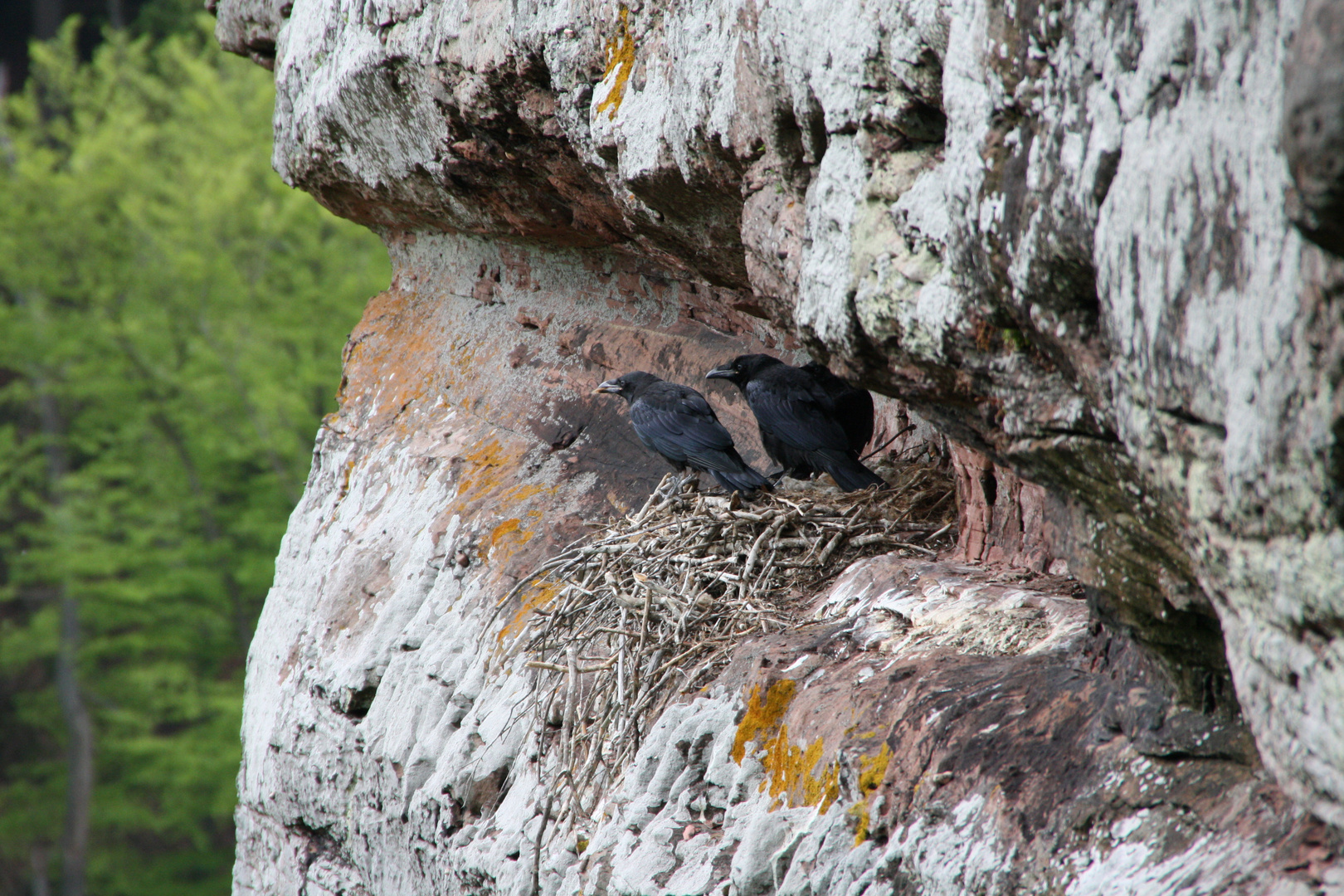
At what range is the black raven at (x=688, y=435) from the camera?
367cm

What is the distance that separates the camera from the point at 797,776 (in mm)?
2141

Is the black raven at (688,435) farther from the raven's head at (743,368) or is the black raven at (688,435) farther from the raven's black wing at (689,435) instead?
the raven's head at (743,368)

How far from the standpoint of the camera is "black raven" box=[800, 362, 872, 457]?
12.6 feet

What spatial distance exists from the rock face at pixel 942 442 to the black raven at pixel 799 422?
299 millimetres

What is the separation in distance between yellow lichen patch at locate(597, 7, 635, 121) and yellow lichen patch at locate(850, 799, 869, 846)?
185 cm

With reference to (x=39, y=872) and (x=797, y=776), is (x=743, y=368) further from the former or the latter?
(x=39, y=872)

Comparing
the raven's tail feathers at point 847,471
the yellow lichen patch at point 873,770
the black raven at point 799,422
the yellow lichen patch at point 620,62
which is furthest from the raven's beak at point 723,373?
the yellow lichen patch at point 873,770

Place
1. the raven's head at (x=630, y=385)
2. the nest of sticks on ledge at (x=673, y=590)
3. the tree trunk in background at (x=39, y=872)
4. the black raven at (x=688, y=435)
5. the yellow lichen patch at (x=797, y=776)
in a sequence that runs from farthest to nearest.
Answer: the tree trunk in background at (x=39, y=872) < the raven's head at (x=630, y=385) < the black raven at (x=688, y=435) < the nest of sticks on ledge at (x=673, y=590) < the yellow lichen patch at (x=797, y=776)

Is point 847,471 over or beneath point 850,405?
beneath

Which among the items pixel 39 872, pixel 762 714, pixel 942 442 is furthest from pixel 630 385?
pixel 39 872

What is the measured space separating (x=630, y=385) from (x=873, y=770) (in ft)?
7.91

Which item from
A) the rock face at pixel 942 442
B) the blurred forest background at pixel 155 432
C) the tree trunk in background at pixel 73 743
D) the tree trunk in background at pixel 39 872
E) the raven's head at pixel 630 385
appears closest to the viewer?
the rock face at pixel 942 442

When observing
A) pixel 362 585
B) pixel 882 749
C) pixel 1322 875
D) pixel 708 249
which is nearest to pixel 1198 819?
pixel 1322 875

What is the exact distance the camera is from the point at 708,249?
330 centimetres
